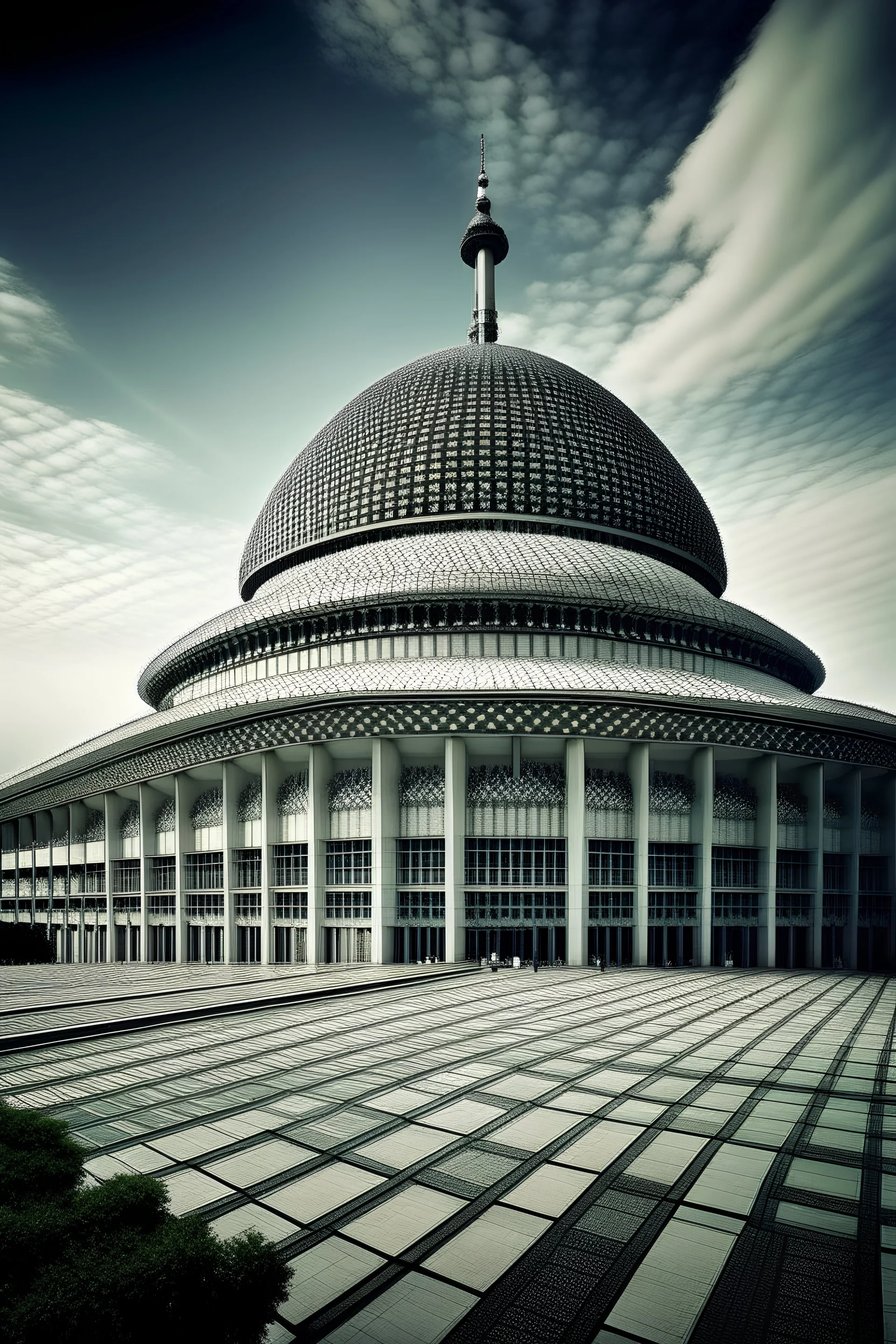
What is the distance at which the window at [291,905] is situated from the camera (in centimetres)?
3878

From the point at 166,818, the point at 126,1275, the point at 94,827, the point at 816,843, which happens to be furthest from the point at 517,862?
the point at 94,827

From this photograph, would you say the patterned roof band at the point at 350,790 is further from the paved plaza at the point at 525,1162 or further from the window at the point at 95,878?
the window at the point at 95,878

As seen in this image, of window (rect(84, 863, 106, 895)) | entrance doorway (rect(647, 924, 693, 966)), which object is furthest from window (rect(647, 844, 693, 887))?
window (rect(84, 863, 106, 895))

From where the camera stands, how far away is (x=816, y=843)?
137 feet

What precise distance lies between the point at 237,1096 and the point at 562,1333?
853cm

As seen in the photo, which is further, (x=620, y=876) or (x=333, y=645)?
(x=333, y=645)

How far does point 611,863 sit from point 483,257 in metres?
64.2

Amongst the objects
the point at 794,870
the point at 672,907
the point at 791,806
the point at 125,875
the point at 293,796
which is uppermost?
the point at 293,796

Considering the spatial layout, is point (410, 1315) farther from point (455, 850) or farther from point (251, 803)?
point (251, 803)

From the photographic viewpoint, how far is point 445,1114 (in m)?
13.0

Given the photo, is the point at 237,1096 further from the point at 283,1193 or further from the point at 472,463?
the point at 472,463

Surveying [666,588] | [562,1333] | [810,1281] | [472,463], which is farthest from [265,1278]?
[472,463]

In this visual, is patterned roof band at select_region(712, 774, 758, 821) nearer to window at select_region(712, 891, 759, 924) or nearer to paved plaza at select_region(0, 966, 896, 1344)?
window at select_region(712, 891, 759, 924)

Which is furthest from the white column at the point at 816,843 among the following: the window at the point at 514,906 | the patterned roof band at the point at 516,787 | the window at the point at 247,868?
the window at the point at 247,868
